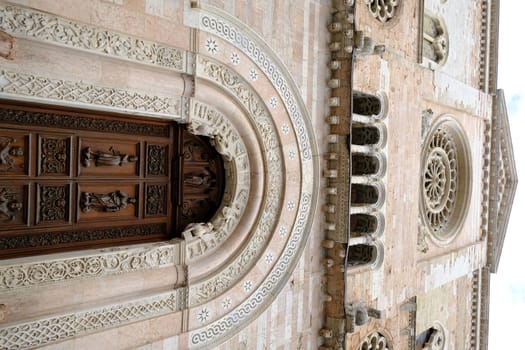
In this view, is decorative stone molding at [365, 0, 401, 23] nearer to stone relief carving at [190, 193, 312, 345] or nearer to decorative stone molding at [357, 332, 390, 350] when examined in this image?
stone relief carving at [190, 193, 312, 345]

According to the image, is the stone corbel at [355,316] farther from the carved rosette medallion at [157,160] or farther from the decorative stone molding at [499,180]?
the decorative stone molding at [499,180]

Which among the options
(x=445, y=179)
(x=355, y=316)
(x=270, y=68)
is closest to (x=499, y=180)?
(x=445, y=179)

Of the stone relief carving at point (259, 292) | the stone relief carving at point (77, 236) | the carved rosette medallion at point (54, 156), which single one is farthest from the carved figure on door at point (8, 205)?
the stone relief carving at point (259, 292)

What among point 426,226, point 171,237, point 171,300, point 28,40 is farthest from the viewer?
point 426,226

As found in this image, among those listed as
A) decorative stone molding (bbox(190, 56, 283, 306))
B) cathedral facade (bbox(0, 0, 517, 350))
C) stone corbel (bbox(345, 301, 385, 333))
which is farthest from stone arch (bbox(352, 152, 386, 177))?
stone corbel (bbox(345, 301, 385, 333))

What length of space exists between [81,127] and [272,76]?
2.46m

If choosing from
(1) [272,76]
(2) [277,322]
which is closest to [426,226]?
(2) [277,322]

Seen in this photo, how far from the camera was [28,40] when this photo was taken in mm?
3801

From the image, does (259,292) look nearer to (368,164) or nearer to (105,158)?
(105,158)

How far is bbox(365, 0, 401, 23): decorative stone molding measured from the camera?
7.35 m

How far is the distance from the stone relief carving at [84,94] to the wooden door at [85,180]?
0.44m

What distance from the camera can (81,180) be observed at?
4711 millimetres

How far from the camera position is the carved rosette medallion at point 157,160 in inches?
210

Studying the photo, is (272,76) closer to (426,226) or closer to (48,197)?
(48,197)
